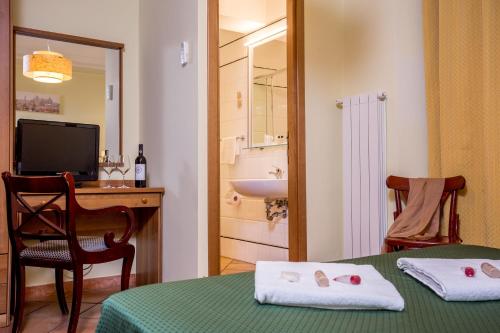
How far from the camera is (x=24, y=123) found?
9.02ft

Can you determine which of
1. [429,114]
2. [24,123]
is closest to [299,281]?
[429,114]

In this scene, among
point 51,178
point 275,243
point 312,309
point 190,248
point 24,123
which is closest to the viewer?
point 312,309

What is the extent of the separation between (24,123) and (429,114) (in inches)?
99.6

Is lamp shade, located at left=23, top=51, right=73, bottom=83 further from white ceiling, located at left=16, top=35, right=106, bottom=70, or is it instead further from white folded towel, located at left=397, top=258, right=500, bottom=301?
white folded towel, located at left=397, top=258, right=500, bottom=301

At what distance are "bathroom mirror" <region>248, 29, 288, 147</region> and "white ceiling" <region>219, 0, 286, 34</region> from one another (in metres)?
0.16

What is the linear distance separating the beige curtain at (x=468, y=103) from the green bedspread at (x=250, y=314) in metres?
1.44

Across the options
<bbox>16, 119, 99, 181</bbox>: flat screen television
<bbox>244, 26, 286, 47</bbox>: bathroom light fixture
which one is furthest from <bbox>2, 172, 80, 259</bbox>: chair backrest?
<bbox>244, 26, 286, 47</bbox>: bathroom light fixture

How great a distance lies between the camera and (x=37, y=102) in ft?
9.64

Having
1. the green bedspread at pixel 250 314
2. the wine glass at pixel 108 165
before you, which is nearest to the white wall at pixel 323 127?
the wine glass at pixel 108 165

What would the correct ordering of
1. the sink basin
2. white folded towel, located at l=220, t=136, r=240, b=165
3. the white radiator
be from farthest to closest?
white folded towel, located at l=220, t=136, r=240, b=165
the sink basin
the white radiator

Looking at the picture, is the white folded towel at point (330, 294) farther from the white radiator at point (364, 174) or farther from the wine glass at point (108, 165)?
the wine glass at point (108, 165)

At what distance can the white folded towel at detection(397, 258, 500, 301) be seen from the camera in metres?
0.93

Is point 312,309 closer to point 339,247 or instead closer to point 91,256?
point 91,256

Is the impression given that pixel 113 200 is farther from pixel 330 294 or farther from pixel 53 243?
Result: pixel 330 294
